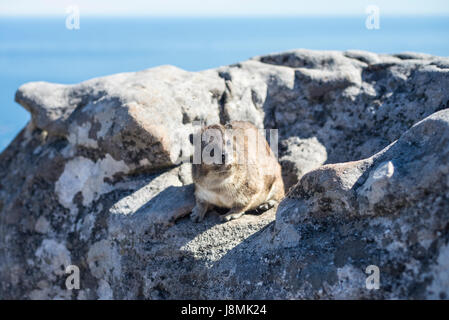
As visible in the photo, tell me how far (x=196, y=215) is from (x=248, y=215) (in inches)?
26.2

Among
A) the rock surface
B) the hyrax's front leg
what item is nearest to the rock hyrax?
the hyrax's front leg

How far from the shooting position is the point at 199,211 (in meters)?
5.70

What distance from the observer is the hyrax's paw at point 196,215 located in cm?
566

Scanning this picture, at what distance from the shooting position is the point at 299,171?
7137 mm

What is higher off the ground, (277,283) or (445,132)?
(445,132)

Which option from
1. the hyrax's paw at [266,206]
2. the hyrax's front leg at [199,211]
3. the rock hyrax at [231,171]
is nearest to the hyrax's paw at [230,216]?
the rock hyrax at [231,171]

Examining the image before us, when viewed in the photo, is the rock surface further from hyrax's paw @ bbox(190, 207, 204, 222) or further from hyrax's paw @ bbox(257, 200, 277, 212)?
hyrax's paw @ bbox(257, 200, 277, 212)

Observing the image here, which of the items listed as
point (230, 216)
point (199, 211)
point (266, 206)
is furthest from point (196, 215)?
point (266, 206)

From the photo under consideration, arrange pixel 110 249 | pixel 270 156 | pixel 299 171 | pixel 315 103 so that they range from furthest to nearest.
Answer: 1. pixel 315 103
2. pixel 299 171
3. pixel 270 156
4. pixel 110 249

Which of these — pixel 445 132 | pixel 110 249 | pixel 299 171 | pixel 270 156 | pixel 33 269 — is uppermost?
pixel 445 132

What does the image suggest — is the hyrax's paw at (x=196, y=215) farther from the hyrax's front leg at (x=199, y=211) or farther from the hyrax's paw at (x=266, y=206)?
the hyrax's paw at (x=266, y=206)

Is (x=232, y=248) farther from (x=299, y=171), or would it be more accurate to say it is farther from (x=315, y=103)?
(x=315, y=103)
